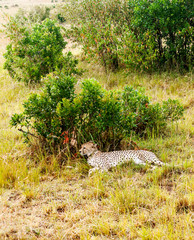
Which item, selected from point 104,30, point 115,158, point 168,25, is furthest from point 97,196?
point 104,30

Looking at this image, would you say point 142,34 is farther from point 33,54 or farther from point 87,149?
point 87,149

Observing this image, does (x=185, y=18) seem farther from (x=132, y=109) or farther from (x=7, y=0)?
(x=7, y=0)

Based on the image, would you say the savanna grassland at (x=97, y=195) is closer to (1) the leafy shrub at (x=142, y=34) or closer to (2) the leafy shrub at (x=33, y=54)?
(1) the leafy shrub at (x=142, y=34)

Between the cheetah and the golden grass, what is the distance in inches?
4.0

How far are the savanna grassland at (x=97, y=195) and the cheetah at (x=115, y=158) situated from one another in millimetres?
97

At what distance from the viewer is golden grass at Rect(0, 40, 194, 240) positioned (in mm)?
2676

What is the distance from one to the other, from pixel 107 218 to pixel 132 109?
7.63 ft

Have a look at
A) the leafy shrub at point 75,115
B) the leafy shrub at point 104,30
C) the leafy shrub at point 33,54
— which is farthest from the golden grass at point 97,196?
the leafy shrub at point 104,30

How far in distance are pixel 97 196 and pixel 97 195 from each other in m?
0.01

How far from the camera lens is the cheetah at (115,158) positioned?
12.4 ft

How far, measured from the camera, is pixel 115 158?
12.5 feet

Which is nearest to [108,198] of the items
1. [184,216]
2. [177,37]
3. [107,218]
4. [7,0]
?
[107,218]

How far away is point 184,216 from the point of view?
2.65 meters

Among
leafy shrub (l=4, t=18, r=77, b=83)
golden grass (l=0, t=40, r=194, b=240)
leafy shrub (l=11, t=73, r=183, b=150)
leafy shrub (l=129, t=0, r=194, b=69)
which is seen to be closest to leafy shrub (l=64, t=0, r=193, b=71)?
leafy shrub (l=129, t=0, r=194, b=69)
